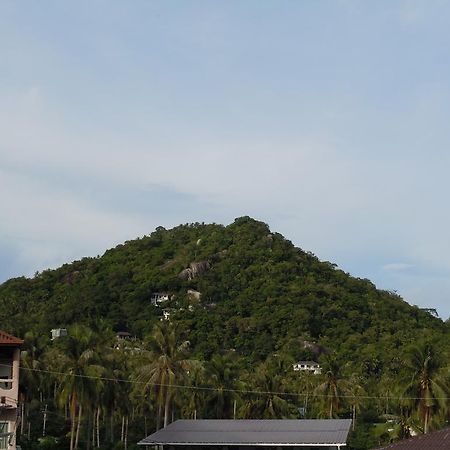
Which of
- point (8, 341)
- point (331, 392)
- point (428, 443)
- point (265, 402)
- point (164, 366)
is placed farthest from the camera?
point (331, 392)

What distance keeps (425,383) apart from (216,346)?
79.9 metres

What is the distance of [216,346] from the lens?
504 ft

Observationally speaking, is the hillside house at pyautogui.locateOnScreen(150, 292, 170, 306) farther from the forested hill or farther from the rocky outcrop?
the rocky outcrop

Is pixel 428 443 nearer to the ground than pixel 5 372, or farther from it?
nearer to the ground

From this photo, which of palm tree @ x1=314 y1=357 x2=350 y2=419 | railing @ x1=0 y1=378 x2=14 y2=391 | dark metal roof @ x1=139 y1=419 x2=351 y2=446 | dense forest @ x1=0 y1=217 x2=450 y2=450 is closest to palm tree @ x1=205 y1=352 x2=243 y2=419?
dense forest @ x1=0 y1=217 x2=450 y2=450

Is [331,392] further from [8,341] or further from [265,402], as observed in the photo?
[8,341]

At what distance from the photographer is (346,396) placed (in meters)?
100

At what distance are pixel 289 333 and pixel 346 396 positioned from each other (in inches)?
2774

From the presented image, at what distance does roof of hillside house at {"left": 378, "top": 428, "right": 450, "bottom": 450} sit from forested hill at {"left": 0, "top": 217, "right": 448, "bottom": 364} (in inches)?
3527

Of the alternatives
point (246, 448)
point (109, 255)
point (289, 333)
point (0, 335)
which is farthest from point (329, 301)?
point (0, 335)

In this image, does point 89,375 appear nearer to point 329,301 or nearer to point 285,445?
point 285,445

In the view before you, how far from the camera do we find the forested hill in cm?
→ 15862

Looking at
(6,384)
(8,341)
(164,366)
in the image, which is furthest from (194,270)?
(8,341)

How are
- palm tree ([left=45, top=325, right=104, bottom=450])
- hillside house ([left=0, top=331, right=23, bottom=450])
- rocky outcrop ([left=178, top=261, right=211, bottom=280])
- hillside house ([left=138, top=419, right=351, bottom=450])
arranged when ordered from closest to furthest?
1. hillside house ([left=0, top=331, right=23, bottom=450])
2. hillside house ([left=138, top=419, right=351, bottom=450])
3. palm tree ([left=45, top=325, right=104, bottom=450])
4. rocky outcrop ([left=178, top=261, right=211, bottom=280])
